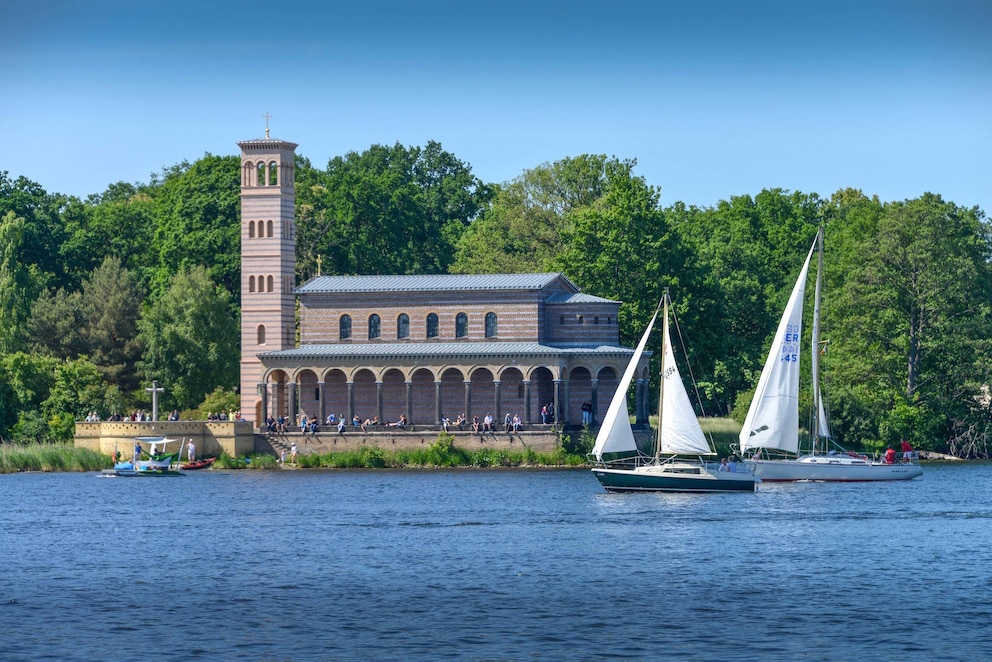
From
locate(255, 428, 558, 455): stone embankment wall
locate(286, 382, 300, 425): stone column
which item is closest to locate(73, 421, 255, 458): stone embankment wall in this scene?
locate(255, 428, 558, 455): stone embankment wall

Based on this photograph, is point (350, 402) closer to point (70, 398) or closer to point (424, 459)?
point (424, 459)

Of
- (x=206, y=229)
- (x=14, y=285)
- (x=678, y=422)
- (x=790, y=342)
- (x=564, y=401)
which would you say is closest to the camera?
(x=678, y=422)

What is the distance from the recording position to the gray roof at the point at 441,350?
306ft

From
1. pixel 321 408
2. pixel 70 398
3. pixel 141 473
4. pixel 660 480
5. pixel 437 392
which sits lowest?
pixel 660 480

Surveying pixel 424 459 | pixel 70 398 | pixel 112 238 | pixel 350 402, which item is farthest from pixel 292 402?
pixel 112 238

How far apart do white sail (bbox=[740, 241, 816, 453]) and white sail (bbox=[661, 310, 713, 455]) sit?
20.4 ft

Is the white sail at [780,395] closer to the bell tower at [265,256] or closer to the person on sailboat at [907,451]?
the person on sailboat at [907,451]

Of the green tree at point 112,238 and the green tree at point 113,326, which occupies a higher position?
the green tree at point 112,238

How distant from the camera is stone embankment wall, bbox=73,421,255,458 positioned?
305 ft

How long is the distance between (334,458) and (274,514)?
2425 centimetres

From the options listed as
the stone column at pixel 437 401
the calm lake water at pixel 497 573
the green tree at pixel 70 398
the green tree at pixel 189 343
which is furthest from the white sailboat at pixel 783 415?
the green tree at pixel 189 343

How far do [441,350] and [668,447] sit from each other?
74.3ft

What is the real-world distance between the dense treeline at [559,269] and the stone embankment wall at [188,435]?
5.00 metres

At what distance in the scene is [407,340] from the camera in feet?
318
